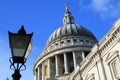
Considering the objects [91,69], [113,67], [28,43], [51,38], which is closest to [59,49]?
[51,38]

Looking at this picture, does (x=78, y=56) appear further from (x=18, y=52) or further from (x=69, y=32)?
(x=18, y=52)

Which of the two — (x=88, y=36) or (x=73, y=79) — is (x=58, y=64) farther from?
(x=73, y=79)

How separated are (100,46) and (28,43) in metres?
23.1

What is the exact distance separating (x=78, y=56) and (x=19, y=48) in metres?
45.0

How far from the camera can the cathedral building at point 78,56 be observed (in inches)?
1013

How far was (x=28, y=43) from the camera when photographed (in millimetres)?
5953

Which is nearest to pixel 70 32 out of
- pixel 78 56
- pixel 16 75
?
pixel 78 56

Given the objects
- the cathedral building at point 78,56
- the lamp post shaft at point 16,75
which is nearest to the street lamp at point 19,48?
the lamp post shaft at point 16,75

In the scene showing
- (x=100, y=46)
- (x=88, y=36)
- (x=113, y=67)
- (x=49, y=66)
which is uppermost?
(x=88, y=36)

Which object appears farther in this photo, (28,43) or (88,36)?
(88,36)

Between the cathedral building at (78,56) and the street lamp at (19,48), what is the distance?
19.6 metres

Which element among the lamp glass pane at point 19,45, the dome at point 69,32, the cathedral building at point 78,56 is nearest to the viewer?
the lamp glass pane at point 19,45

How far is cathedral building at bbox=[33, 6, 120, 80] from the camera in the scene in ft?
84.4

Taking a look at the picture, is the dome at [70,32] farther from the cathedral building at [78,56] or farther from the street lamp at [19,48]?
the street lamp at [19,48]
